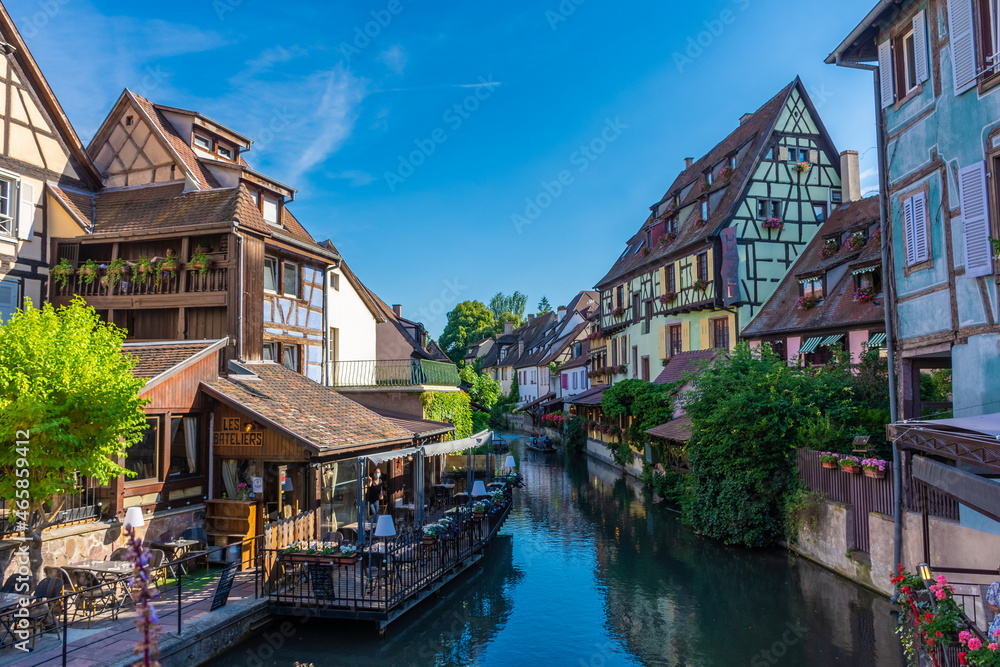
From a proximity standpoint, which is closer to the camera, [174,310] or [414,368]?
[174,310]

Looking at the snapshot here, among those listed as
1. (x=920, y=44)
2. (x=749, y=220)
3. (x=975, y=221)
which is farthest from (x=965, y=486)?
(x=749, y=220)

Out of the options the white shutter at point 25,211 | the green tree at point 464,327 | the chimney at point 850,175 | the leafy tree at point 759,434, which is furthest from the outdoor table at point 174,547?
the green tree at point 464,327

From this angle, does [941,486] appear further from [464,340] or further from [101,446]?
[464,340]

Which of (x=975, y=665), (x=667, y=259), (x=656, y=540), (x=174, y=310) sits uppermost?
(x=667, y=259)

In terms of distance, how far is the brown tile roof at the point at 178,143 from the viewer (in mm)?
19844

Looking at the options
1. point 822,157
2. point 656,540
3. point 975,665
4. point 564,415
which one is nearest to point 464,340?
point 564,415

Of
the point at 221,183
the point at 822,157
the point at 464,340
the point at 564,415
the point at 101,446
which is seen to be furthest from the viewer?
the point at 464,340

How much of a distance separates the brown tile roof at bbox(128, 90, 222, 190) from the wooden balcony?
3.38 meters

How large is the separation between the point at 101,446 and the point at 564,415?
41227 millimetres

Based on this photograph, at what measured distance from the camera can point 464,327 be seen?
279ft

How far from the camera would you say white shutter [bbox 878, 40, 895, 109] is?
13.4 meters

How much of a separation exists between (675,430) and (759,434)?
679 cm

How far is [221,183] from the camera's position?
2064 cm

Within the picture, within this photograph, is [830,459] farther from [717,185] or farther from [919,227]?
[717,185]
